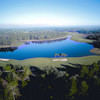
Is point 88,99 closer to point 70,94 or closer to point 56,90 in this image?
point 70,94

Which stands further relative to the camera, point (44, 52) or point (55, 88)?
point (44, 52)

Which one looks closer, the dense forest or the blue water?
the dense forest

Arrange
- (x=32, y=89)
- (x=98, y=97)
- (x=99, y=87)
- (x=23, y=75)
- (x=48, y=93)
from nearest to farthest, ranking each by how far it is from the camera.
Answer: (x=98, y=97)
(x=99, y=87)
(x=48, y=93)
(x=32, y=89)
(x=23, y=75)

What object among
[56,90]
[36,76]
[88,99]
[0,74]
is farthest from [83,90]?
[0,74]

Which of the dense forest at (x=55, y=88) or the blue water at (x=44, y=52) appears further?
the blue water at (x=44, y=52)

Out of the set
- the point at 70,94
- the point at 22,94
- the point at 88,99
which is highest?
the point at 70,94

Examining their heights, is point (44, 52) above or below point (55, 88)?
below

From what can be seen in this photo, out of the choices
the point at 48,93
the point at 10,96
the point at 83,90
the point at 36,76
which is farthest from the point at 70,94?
the point at 36,76

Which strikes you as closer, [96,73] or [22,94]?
[22,94]

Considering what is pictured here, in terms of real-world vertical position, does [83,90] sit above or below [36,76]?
above

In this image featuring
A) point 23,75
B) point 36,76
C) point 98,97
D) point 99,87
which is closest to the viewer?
point 98,97
